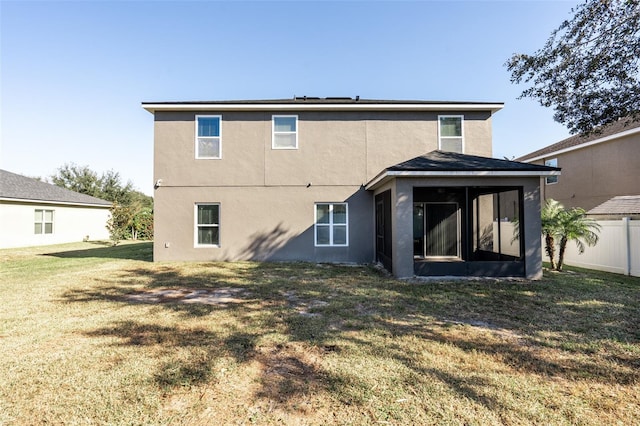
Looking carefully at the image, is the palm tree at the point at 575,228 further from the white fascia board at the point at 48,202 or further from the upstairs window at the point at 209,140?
the white fascia board at the point at 48,202

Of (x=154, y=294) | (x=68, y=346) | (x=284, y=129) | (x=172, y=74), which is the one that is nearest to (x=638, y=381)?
(x=68, y=346)

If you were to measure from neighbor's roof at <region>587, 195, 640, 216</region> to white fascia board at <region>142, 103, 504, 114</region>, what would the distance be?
6581 millimetres

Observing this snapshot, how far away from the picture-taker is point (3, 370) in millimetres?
3309

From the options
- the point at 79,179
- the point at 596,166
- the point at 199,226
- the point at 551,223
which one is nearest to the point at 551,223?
the point at 551,223

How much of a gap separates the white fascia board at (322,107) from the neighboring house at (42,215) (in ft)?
40.9

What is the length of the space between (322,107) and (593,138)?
1500 cm

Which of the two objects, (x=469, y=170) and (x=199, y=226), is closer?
(x=469, y=170)

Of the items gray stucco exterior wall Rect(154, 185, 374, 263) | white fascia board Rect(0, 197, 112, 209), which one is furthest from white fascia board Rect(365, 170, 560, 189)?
white fascia board Rect(0, 197, 112, 209)

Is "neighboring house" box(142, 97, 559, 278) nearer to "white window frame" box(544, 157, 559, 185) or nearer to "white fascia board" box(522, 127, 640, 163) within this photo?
"white fascia board" box(522, 127, 640, 163)

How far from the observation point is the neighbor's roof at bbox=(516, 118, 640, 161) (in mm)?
13828

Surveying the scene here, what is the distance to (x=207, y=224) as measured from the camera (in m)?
11.4

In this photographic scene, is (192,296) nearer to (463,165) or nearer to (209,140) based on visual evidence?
(209,140)

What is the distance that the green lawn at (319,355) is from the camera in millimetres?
2631

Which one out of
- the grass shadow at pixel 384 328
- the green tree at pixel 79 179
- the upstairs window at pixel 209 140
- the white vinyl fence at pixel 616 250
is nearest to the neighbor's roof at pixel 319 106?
the upstairs window at pixel 209 140
